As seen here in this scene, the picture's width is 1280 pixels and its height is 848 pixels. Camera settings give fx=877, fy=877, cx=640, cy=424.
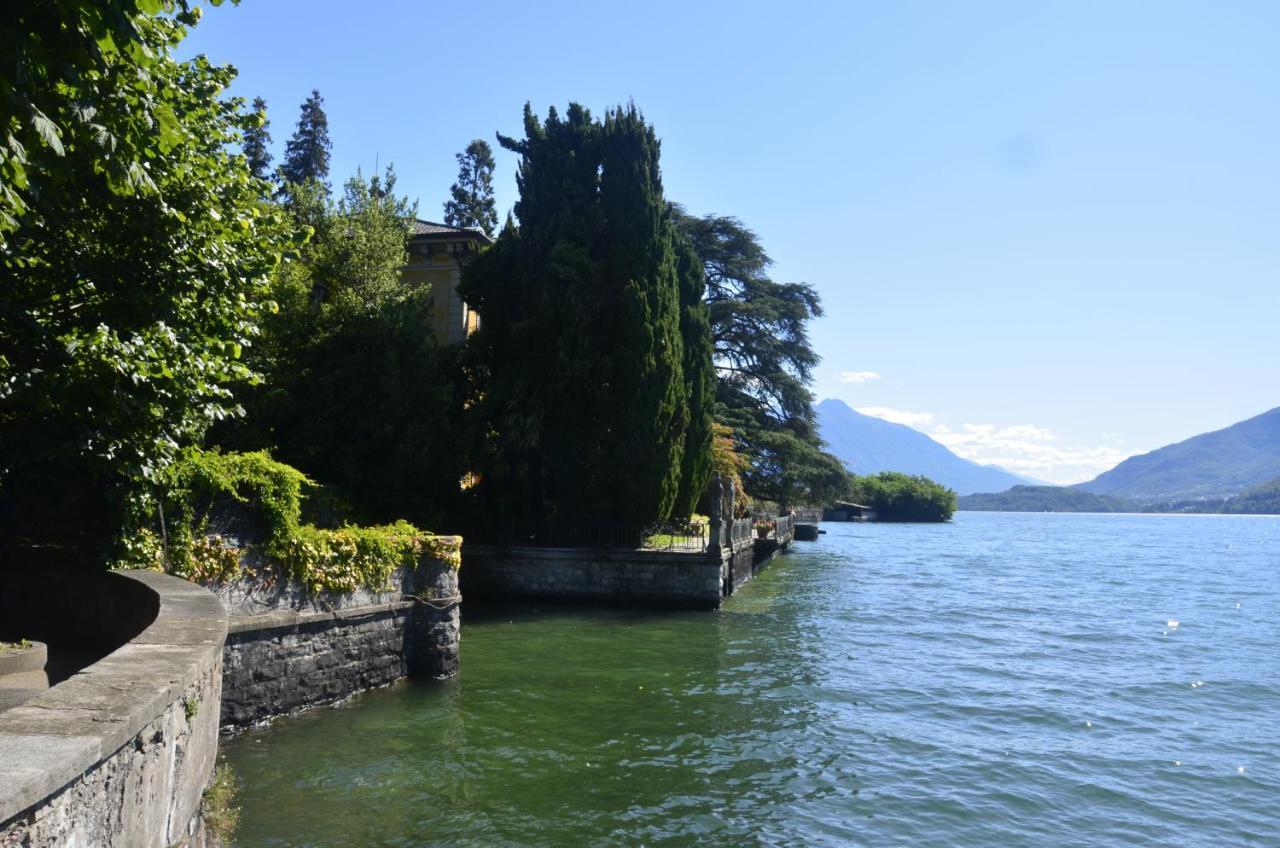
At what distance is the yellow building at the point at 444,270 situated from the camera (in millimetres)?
30047

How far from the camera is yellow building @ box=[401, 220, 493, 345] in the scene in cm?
3005

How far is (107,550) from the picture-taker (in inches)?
392

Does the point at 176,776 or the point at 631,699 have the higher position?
the point at 176,776

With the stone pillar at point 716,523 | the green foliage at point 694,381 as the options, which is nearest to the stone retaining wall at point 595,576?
the stone pillar at point 716,523

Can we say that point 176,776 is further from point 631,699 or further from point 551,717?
point 631,699

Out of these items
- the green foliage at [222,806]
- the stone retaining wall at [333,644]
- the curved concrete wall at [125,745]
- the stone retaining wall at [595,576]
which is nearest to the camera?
the curved concrete wall at [125,745]

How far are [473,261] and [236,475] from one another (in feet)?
53.8

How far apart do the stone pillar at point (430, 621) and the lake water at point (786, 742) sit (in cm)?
39

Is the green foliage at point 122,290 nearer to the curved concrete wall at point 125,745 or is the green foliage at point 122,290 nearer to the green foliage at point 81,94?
the green foliage at point 81,94

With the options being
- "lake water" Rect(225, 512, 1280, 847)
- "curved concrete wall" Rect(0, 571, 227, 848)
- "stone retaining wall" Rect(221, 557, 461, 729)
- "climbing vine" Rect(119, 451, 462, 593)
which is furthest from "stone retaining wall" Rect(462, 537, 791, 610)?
"curved concrete wall" Rect(0, 571, 227, 848)

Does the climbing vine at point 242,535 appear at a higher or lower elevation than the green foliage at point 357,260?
lower

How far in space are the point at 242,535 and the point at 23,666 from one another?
384 centimetres

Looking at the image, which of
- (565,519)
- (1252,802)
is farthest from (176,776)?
(565,519)

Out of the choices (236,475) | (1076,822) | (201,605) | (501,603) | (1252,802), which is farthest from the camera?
(501,603)
